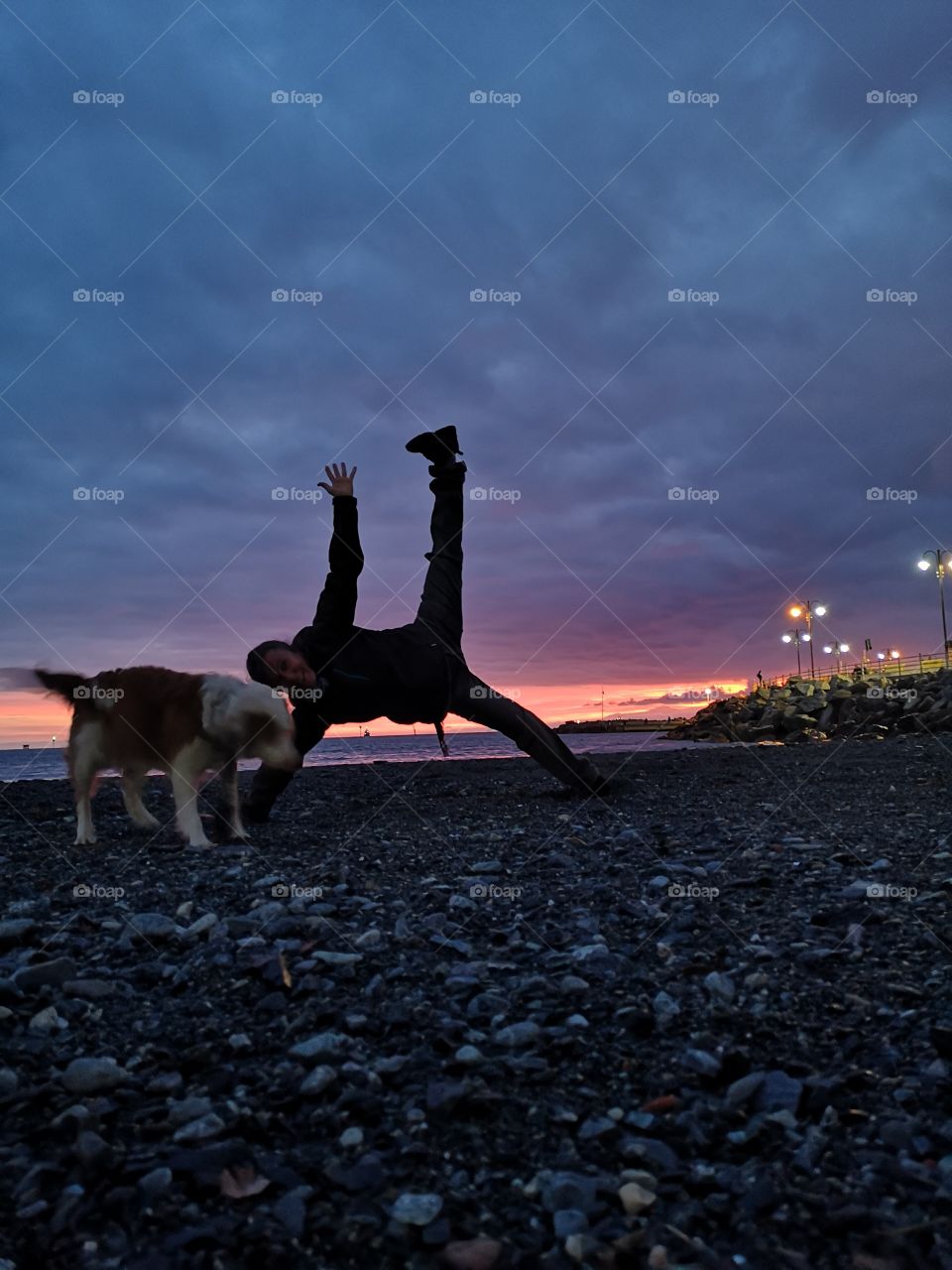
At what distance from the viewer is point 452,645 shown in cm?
811

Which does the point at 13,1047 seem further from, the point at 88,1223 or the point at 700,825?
the point at 700,825

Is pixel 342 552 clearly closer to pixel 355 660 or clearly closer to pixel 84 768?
pixel 355 660

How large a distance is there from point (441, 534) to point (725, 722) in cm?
3528

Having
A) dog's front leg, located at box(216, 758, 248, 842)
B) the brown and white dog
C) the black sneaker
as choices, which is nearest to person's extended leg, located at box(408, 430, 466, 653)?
the black sneaker

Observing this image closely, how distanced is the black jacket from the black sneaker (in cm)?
142

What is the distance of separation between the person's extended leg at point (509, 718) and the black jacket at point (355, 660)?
349 millimetres

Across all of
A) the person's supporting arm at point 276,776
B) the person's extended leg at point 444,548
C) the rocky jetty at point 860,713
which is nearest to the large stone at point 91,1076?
the person's supporting arm at point 276,776

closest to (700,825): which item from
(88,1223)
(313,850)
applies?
(313,850)

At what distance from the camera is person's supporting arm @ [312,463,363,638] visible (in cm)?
690

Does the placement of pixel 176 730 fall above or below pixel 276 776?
above

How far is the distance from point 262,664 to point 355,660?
2.96 feet

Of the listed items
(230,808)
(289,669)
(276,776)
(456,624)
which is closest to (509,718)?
(456,624)

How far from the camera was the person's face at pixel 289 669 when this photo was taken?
21.7 feet

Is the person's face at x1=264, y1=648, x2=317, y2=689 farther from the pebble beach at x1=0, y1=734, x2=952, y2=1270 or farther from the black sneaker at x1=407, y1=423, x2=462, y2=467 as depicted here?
the black sneaker at x1=407, y1=423, x2=462, y2=467
